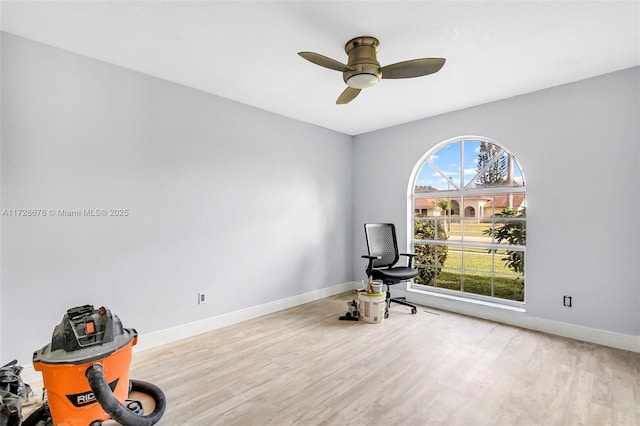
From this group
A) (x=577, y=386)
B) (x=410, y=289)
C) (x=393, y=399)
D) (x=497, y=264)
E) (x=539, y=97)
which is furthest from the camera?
(x=410, y=289)

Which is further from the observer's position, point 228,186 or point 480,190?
point 480,190

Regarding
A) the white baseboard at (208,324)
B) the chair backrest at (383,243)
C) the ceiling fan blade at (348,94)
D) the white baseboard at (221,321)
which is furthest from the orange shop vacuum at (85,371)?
the chair backrest at (383,243)

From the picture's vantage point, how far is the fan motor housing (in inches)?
87.3

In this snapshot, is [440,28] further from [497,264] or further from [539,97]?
[497,264]

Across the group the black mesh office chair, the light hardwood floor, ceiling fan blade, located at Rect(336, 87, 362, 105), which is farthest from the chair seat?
ceiling fan blade, located at Rect(336, 87, 362, 105)

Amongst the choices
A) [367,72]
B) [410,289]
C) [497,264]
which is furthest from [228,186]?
[497,264]

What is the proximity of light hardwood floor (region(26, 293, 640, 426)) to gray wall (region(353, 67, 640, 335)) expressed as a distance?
464 mm

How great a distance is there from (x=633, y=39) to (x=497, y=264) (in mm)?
2421

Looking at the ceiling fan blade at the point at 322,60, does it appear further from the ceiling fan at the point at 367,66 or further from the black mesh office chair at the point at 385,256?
the black mesh office chair at the point at 385,256

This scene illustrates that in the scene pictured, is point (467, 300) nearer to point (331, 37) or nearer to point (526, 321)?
point (526, 321)

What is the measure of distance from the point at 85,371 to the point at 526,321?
3.86 meters

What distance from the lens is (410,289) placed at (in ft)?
14.0

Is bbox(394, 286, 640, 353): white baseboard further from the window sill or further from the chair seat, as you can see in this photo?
the chair seat

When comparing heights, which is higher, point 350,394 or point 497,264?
point 497,264
